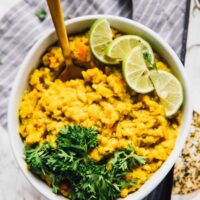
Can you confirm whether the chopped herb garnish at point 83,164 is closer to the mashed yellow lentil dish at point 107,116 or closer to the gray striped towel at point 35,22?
the mashed yellow lentil dish at point 107,116

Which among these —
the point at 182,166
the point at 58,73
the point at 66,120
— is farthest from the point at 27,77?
the point at 182,166

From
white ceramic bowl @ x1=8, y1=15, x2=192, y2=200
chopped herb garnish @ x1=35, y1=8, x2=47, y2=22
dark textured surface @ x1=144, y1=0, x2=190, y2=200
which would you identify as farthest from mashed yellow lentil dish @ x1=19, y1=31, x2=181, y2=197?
chopped herb garnish @ x1=35, y1=8, x2=47, y2=22

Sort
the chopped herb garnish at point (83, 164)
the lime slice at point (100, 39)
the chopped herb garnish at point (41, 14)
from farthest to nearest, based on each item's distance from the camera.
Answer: the chopped herb garnish at point (41, 14)
the lime slice at point (100, 39)
the chopped herb garnish at point (83, 164)

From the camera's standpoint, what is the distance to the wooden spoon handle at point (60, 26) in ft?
5.23

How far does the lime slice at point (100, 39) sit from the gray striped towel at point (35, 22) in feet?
1.44

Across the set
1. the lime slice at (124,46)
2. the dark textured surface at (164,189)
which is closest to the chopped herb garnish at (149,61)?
the lime slice at (124,46)

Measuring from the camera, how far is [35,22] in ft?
7.11

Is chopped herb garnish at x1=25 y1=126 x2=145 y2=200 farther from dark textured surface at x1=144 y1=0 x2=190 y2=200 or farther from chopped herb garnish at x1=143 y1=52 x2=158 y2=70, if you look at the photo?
dark textured surface at x1=144 y1=0 x2=190 y2=200

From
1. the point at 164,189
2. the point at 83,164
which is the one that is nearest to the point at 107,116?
the point at 83,164

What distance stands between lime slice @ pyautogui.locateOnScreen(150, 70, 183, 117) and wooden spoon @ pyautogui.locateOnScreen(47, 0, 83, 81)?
0.32 metres

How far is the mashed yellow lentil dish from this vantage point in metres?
1.60

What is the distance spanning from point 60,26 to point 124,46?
256mm

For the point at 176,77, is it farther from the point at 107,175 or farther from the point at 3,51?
the point at 3,51

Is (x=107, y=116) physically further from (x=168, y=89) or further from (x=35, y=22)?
(x=35, y=22)
